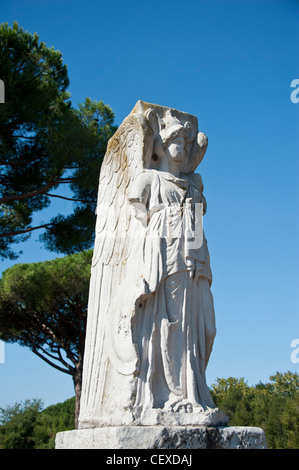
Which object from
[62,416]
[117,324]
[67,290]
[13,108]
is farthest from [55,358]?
[117,324]

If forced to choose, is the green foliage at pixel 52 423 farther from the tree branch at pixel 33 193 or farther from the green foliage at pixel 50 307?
the tree branch at pixel 33 193

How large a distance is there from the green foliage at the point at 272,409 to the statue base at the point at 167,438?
13.5 m

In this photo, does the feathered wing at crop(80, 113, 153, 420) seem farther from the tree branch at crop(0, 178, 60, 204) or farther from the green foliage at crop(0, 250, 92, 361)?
the green foliage at crop(0, 250, 92, 361)

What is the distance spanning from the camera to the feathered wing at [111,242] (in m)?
4.46

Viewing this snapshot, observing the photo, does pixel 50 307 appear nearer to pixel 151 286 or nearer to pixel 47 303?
pixel 47 303

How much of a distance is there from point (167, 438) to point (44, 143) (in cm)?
830

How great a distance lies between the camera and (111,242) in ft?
16.0

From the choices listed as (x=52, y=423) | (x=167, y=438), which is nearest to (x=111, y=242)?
(x=167, y=438)

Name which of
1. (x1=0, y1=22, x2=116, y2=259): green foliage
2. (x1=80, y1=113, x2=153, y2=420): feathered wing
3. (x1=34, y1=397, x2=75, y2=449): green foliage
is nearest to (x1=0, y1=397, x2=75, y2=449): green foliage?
(x1=34, y1=397, x2=75, y2=449): green foliage

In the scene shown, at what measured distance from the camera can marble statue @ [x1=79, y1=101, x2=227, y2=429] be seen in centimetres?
405

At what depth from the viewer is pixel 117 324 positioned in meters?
4.27

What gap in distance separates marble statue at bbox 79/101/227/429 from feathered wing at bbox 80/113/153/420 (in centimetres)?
1
